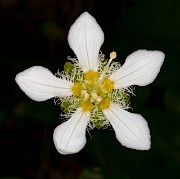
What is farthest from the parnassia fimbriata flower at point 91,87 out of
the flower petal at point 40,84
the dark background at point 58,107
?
the dark background at point 58,107

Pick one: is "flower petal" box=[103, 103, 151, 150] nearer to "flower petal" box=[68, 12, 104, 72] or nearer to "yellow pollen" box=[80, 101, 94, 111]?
"yellow pollen" box=[80, 101, 94, 111]

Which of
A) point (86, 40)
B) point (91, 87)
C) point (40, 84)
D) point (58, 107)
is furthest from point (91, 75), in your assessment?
point (58, 107)

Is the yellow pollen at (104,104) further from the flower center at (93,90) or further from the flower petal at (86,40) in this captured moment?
the flower petal at (86,40)

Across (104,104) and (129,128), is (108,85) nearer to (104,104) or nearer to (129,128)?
(104,104)

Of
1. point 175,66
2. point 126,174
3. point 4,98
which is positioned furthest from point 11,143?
point 175,66

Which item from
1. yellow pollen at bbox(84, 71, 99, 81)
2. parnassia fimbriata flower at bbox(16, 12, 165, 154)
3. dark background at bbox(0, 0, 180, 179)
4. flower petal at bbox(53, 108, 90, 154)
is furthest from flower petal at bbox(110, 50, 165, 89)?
dark background at bbox(0, 0, 180, 179)

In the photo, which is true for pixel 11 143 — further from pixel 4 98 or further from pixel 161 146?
pixel 161 146
